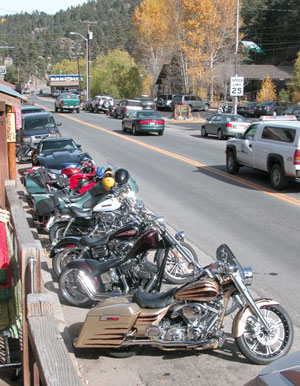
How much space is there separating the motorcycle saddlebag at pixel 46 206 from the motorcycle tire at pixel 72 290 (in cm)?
316

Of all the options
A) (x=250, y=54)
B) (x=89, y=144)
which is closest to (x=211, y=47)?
(x=250, y=54)

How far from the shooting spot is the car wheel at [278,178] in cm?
1472

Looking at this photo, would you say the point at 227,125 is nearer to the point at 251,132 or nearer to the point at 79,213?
the point at 251,132

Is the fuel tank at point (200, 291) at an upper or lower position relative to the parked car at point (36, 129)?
lower

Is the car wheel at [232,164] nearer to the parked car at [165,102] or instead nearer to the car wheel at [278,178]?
the car wheel at [278,178]

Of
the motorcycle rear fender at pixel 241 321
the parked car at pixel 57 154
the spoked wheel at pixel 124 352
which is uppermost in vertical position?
the parked car at pixel 57 154

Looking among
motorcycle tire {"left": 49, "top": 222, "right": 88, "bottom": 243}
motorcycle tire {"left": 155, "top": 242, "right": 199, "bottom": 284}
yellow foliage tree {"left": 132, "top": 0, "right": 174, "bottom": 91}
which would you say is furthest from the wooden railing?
yellow foliage tree {"left": 132, "top": 0, "right": 174, "bottom": 91}

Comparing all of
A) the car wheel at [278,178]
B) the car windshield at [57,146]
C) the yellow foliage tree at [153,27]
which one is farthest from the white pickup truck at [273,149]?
the yellow foliage tree at [153,27]

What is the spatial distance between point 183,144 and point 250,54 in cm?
7323

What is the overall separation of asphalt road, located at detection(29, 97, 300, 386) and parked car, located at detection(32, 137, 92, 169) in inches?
82.9

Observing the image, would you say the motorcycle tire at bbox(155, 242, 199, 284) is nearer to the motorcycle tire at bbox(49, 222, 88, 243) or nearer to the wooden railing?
the motorcycle tire at bbox(49, 222, 88, 243)

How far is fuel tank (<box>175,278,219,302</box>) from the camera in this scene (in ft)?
17.0

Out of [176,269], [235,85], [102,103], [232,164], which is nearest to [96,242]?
[176,269]

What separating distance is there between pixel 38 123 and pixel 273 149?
39.3 feet
